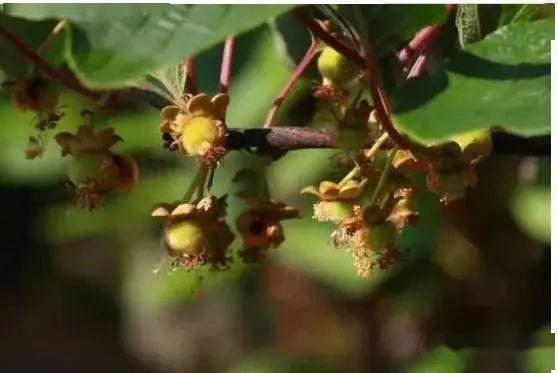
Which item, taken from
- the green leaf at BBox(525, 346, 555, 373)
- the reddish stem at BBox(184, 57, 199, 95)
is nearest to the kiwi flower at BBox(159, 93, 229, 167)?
the reddish stem at BBox(184, 57, 199, 95)

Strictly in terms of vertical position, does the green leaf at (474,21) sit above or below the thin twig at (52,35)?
below

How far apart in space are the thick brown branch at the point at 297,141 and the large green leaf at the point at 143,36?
0.16 meters

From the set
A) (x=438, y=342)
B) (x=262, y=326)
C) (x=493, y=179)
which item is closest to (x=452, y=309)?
(x=438, y=342)

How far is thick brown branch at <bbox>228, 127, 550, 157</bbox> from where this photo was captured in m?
0.68

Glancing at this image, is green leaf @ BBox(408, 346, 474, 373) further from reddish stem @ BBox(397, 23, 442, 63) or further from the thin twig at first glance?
the thin twig

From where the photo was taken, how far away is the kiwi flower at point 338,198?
0.69 metres

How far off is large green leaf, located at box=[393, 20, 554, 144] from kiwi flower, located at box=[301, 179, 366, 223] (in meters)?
0.13

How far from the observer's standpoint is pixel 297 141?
679mm

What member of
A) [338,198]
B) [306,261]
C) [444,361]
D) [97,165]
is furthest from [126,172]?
[306,261]

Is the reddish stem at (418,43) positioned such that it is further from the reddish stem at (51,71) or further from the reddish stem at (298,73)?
the reddish stem at (51,71)

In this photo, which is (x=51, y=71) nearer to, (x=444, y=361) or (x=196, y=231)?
(x=196, y=231)

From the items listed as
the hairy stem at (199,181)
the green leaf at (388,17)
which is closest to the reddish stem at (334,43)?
the green leaf at (388,17)

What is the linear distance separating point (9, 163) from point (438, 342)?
57 centimetres

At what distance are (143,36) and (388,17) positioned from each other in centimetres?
15
